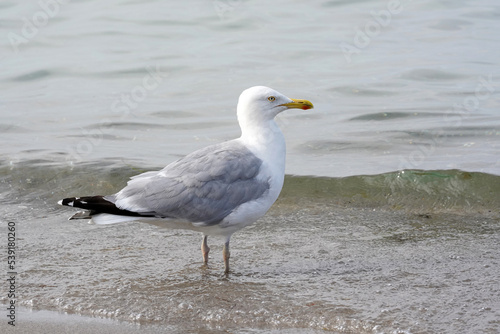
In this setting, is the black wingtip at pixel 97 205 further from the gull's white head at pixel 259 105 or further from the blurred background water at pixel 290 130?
the gull's white head at pixel 259 105

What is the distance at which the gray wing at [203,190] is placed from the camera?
5012mm

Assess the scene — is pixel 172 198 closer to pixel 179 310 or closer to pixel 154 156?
pixel 179 310

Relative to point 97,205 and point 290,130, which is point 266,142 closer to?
point 97,205

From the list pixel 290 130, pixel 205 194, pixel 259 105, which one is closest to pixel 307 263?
pixel 205 194

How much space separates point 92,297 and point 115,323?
17.4 inches

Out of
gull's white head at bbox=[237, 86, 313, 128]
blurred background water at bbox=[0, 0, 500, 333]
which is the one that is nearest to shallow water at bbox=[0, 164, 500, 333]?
blurred background water at bbox=[0, 0, 500, 333]

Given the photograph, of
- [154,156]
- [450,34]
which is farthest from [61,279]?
[450,34]

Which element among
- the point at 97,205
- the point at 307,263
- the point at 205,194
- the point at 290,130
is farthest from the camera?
the point at 290,130

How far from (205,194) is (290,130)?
17.8 ft

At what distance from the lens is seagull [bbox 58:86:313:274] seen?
194 inches

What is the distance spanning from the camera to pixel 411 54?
14.6 m

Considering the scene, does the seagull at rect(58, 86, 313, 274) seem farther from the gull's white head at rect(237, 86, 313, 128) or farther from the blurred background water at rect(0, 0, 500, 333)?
the blurred background water at rect(0, 0, 500, 333)

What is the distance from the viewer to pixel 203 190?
506 cm

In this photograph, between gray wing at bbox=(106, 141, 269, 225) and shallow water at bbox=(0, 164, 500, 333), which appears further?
gray wing at bbox=(106, 141, 269, 225)
